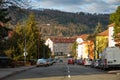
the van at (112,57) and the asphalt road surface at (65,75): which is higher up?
the van at (112,57)

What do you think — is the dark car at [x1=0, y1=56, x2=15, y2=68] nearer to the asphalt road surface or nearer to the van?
the asphalt road surface

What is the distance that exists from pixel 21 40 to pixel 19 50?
2.58 m

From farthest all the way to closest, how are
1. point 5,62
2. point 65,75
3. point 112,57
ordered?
point 5,62 → point 112,57 → point 65,75

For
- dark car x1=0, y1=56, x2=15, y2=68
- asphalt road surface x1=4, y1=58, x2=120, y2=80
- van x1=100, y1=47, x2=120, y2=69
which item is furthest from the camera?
dark car x1=0, y1=56, x2=15, y2=68

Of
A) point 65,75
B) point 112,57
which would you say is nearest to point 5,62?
point 112,57

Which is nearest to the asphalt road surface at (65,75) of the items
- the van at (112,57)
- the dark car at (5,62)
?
the van at (112,57)

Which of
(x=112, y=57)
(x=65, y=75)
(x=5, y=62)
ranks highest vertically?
(x=112, y=57)

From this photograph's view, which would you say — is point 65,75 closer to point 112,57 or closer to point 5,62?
point 112,57

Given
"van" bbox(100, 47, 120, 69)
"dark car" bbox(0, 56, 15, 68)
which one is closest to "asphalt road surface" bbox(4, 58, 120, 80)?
"van" bbox(100, 47, 120, 69)

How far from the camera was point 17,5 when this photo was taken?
121 ft

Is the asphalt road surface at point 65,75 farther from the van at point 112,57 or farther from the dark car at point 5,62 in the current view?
the dark car at point 5,62

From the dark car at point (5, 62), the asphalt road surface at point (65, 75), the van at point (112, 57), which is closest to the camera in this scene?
the asphalt road surface at point (65, 75)

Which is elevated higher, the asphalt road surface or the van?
the van

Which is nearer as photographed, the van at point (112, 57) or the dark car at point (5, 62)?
the van at point (112, 57)
